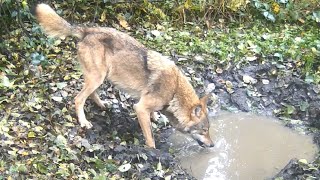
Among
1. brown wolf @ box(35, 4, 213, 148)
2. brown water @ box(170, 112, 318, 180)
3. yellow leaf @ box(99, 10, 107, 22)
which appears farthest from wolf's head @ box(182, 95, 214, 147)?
yellow leaf @ box(99, 10, 107, 22)

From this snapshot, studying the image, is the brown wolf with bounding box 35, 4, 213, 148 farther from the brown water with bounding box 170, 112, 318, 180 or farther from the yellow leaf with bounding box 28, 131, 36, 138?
the yellow leaf with bounding box 28, 131, 36, 138

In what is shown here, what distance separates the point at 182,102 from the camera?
6707mm

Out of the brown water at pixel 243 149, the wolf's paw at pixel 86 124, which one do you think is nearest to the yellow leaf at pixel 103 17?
the brown water at pixel 243 149

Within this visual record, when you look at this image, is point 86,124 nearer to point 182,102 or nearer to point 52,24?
point 182,102

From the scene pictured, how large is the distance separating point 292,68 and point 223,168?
8.80ft

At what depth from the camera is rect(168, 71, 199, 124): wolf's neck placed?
22.0 feet

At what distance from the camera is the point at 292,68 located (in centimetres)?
852

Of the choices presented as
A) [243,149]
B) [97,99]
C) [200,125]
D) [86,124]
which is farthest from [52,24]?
[243,149]

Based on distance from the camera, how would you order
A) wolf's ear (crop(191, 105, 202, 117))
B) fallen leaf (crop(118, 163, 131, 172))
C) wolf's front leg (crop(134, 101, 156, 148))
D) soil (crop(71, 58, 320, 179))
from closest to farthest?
fallen leaf (crop(118, 163, 131, 172))
soil (crop(71, 58, 320, 179))
wolf's front leg (crop(134, 101, 156, 148))
wolf's ear (crop(191, 105, 202, 117))

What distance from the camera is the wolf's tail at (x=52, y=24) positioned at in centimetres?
669

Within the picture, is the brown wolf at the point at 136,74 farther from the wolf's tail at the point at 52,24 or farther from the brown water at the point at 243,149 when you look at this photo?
the brown water at the point at 243,149

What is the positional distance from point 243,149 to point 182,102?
1089 millimetres

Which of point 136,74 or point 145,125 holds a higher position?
point 136,74

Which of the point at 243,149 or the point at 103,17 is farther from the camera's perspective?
the point at 103,17
